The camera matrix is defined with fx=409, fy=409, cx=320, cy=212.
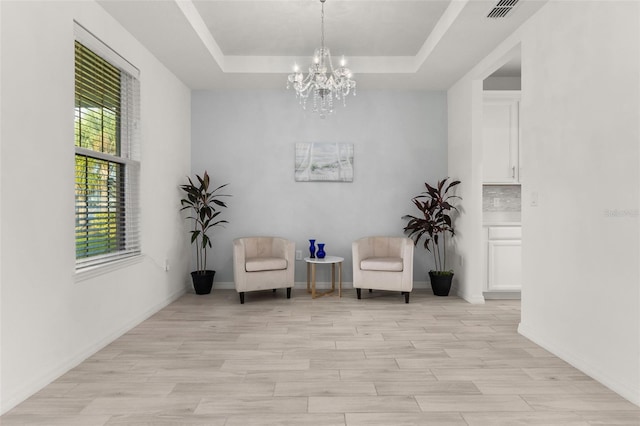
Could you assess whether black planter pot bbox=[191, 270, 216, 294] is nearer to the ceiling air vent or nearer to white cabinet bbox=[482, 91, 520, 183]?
white cabinet bbox=[482, 91, 520, 183]

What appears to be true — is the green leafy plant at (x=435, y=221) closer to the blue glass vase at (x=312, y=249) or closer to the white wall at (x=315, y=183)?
the white wall at (x=315, y=183)

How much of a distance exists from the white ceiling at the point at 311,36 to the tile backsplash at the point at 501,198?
1494 millimetres

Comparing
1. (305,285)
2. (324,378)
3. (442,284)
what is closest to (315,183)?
(305,285)

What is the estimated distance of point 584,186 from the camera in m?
2.65

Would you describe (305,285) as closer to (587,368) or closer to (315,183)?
(315,183)

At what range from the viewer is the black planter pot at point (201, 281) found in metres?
4.97

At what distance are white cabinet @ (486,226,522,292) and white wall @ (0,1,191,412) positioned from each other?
3.76 meters

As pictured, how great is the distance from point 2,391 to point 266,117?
4.05 meters

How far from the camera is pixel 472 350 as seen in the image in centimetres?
305

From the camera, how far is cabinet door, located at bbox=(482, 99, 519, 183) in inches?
192

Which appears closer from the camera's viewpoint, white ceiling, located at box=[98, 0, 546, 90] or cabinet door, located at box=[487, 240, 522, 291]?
white ceiling, located at box=[98, 0, 546, 90]

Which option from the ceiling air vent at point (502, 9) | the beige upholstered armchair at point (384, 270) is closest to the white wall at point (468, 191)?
the beige upholstered armchair at point (384, 270)

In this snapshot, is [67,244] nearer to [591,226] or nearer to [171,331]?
[171,331]

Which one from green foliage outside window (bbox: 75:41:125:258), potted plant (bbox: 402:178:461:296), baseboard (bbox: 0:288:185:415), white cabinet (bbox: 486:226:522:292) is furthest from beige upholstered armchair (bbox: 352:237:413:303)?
green foliage outside window (bbox: 75:41:125:258)
